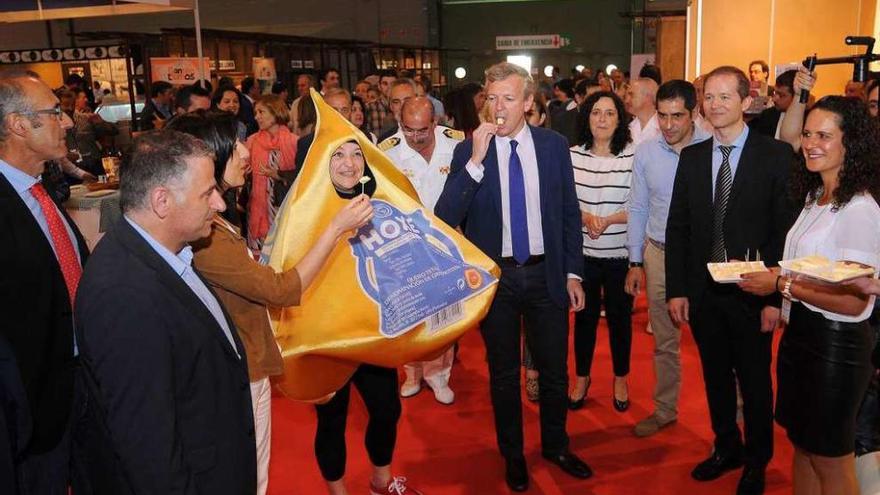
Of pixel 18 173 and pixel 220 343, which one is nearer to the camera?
pixel 220 343

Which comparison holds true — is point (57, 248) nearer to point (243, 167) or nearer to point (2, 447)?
point (243, 167)

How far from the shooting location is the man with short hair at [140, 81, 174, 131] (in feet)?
26.5

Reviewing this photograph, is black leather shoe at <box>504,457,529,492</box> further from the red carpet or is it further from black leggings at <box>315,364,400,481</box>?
black leggings at <box>315,364,400,481</box>

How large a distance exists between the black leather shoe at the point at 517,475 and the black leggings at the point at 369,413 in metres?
0.64

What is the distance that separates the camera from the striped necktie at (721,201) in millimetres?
2799

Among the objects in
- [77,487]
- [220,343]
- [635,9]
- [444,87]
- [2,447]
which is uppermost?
[635,9]

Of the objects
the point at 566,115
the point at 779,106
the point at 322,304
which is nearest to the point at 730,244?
the point at 322,304

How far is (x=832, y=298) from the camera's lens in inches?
85.8

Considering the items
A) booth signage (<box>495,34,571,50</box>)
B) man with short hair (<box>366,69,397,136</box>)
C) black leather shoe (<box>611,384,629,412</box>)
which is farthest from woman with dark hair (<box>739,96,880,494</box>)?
booth signage (<box>495,34,571,50</box>)

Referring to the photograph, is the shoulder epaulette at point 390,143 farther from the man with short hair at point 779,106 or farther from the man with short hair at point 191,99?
the man with short hair at point 779,106

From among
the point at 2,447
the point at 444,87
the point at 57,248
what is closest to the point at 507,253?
the point at 57,248

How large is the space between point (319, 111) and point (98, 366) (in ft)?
3.72

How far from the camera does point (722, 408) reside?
3.08 m

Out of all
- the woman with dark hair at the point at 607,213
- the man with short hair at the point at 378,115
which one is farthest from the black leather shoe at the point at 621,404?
the man with short hair at the point at 378,115
